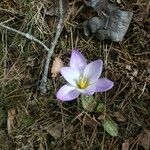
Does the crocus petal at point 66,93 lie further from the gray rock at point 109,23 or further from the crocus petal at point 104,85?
the gray rock at point 109,23

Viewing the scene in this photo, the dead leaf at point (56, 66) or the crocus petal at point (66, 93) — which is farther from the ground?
the dead leaf at point (56, 66)

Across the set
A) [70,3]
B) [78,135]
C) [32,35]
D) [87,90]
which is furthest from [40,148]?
[70,3]

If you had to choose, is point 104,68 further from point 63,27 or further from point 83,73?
point 63,27

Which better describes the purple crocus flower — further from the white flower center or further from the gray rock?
the gray rock

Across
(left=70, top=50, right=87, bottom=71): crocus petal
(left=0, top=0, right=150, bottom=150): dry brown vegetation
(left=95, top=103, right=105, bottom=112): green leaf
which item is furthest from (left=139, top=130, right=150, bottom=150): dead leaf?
(left=70, top=50, right=87, bottom=71): crocus petal

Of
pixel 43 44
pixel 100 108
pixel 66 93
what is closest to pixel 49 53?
pixel 43 44

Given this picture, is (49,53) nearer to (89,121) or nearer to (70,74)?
(70,74)

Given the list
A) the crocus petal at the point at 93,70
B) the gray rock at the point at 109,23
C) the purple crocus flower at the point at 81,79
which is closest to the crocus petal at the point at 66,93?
the purple crocus flower at the point at 81,79

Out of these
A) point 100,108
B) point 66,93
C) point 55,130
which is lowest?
point 55,130
